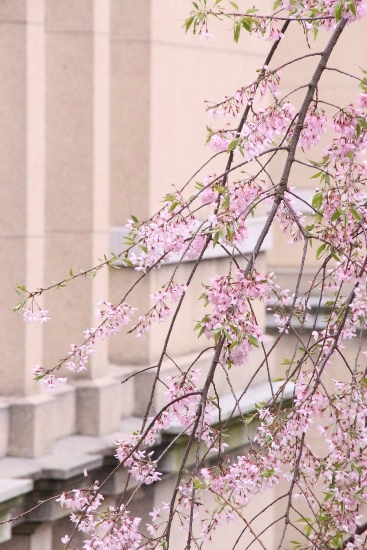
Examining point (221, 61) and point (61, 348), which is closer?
point (61, 348)

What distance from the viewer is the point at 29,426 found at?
22.1ft

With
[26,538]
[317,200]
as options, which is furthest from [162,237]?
[26,538]

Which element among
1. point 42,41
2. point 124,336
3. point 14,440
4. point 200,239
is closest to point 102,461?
point 14,440

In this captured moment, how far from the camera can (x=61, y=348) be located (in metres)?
7.42

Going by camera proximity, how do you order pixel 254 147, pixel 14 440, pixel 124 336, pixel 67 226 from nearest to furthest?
pixel 254 147
pixel 14 440
pixel 67 226
pixel 124 336

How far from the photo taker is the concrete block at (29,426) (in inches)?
265

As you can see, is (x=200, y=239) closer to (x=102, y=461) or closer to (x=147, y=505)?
(x=102, y=461)

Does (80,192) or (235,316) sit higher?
(80,192)

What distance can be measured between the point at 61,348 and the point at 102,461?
0.67 m

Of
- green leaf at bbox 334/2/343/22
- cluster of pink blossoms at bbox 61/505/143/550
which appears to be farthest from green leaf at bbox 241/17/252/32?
cluster of pink blossoms at bbox 61/505/143/550

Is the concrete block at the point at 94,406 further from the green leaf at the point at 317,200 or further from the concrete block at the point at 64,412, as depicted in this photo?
the green leaf at the point at 317,200

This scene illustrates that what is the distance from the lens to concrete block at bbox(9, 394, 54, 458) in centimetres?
673

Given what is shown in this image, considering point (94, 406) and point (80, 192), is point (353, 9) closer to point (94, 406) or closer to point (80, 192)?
point (80, 192)

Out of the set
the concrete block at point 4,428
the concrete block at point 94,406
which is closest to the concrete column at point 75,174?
the concrete block at point 94,406
